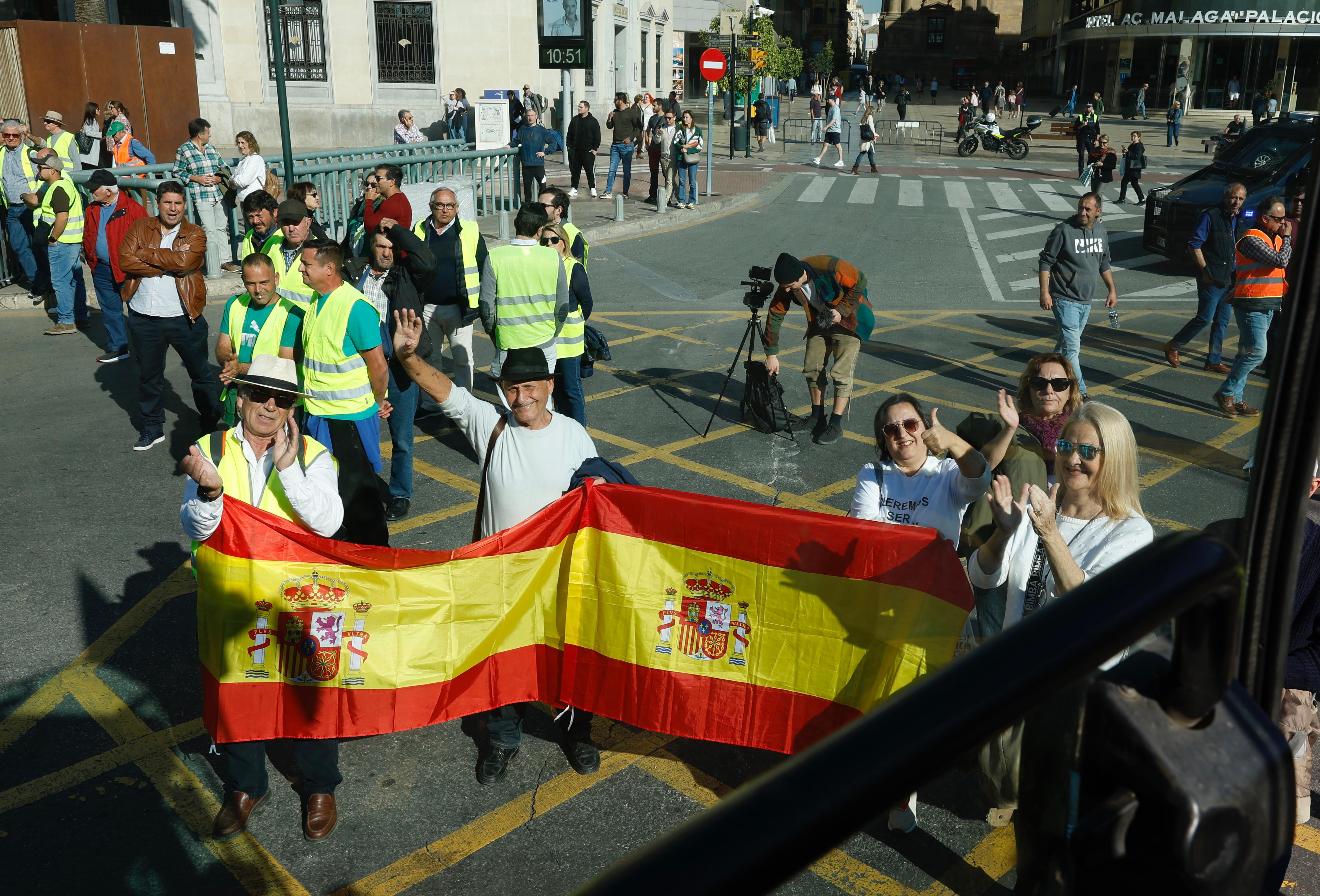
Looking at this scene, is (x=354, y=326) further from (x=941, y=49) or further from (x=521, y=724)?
(x=941, y=49)

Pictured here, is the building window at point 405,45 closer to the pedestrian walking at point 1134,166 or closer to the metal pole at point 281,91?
the metal pole at point 281,91

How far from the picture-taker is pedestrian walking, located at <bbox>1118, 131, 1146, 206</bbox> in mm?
25312

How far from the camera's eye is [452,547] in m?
7.09

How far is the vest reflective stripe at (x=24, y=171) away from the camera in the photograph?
531 inches

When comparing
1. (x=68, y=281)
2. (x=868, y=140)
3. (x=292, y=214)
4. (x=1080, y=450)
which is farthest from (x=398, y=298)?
(x=868, y=140)

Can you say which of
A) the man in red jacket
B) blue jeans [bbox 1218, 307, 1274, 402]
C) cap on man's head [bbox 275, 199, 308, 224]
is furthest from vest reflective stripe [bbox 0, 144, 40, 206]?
blue jeans [bbox 1218, 307, 1274, 402]

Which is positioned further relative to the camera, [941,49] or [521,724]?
[941,49]

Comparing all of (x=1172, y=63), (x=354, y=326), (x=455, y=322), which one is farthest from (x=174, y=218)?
(x=1172, y=63)

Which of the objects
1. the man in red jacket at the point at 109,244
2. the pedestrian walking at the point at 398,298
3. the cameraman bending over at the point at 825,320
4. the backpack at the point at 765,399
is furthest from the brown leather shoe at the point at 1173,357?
the man in red jacket at the point at 109,244

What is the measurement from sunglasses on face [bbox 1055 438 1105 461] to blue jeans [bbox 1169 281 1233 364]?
757 centimetres

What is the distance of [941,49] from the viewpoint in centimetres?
10606

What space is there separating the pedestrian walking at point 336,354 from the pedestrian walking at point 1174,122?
41.3m

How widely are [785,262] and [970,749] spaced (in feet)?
26.7

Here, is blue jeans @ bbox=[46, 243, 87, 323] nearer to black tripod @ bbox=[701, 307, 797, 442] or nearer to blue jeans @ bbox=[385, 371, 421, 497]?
blue jeans @ bbox=[385, 371, 421, 497]
